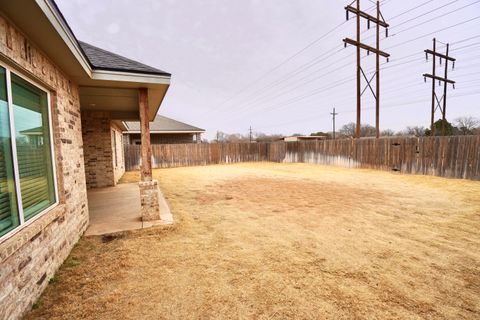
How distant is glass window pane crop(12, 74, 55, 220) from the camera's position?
2135mm

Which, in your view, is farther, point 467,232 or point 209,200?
point 209,200

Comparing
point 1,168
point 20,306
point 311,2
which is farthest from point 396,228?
point 311,2

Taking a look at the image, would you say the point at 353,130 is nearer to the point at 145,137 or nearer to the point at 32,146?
the point at 145,137

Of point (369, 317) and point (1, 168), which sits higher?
point (1, 168)

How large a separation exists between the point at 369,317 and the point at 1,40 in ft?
12.2

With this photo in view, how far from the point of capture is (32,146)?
7.90 feet

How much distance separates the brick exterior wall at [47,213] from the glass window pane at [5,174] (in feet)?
0.39

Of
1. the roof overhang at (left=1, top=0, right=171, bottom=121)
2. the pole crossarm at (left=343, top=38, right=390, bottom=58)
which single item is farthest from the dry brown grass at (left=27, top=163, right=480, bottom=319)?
the pole crossarm at (left=343, top=38, right=390, bottom=58)

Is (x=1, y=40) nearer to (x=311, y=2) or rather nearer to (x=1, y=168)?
(x=1, y=168)

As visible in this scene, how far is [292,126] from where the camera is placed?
189 feet

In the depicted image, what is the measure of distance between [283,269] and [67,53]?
370 centimetres

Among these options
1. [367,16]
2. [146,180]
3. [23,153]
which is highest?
[367,16]

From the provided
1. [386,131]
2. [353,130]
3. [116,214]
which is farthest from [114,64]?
[386,131]

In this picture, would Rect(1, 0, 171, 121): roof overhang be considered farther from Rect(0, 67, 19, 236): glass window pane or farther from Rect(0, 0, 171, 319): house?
Rect(0, 67, 19, 236): glass window pane
